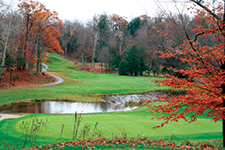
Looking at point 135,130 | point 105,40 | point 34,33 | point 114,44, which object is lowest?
point 135,130

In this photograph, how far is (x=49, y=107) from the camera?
18.3 metres

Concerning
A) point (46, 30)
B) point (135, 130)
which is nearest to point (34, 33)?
point (46, 30)

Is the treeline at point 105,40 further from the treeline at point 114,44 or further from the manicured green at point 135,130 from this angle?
the manicured green at point 135,130

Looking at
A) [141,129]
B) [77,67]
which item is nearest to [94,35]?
[77,67]

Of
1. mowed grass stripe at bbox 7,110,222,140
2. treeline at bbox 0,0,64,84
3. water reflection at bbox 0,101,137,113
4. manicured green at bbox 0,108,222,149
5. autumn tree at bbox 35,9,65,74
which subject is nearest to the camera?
manicured green at bbox 0,108,222,149

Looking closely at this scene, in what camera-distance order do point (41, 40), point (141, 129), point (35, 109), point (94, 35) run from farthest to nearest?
point (94, 35), point (41, 40), point (35, 109), point (141, 129)

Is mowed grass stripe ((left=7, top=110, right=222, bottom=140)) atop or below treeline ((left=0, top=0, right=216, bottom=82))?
below

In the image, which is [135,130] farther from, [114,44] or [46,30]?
[114,44]

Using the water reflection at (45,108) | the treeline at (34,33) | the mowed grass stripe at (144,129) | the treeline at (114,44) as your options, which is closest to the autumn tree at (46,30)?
the treeline at (34,33)

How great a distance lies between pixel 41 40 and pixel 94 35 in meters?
30.3

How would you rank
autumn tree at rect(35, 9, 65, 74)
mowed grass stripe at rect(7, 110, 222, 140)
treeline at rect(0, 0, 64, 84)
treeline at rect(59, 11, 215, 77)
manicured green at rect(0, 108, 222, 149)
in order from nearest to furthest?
manicured green at rect(0, 108, 222, 149), mowed grass stripe at rect(7, 110, 222, 140), treeline at rect(0, 0, 64, 84), autumn tree at rect(35, 9, 65, 74), treeline at rect(59, 11, 215, 77)

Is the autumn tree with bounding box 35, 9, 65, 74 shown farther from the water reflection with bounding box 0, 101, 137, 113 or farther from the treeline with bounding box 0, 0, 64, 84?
the water reflection with bounding box 0, 101, 137, 113

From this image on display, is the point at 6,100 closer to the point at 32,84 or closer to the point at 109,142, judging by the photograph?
the point at 32,84

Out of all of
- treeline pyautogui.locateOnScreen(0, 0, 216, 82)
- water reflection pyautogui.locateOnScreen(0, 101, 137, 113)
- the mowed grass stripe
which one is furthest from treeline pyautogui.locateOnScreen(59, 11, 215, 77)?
the mowed grass stripe
